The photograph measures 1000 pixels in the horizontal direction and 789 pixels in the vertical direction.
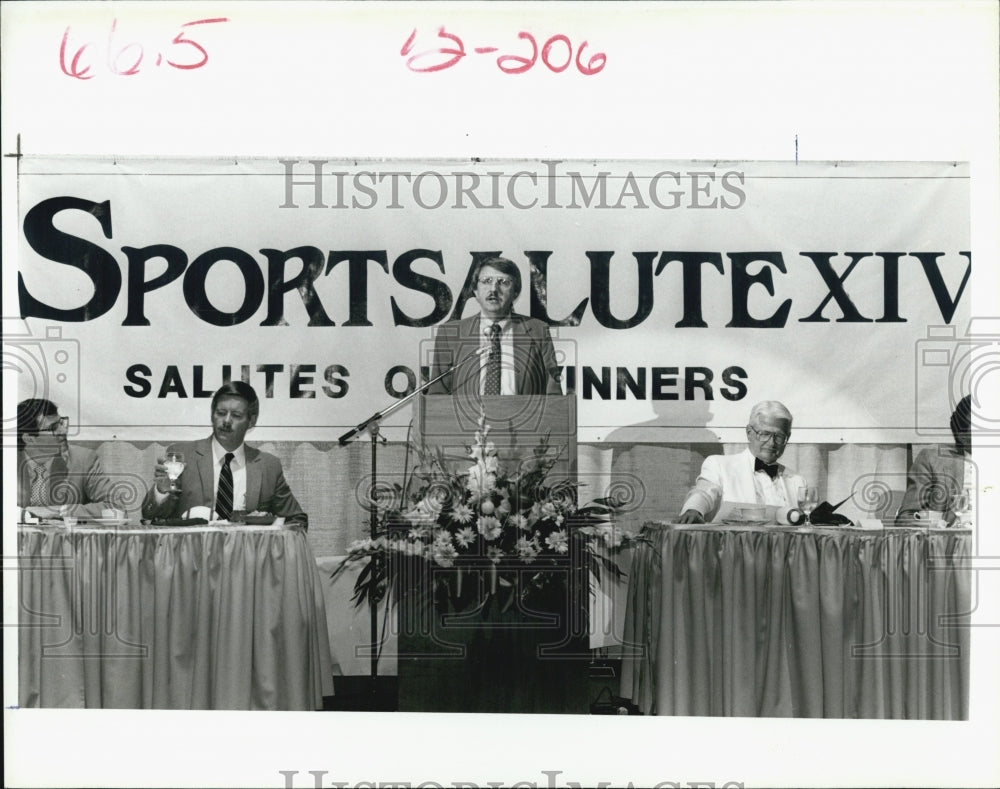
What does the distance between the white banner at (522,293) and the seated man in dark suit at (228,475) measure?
7 centimetres

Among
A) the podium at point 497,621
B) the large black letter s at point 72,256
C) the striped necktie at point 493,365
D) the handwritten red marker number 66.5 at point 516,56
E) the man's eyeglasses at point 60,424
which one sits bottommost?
the podium at point 497,621

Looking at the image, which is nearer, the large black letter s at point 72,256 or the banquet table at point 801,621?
the banquet table at point 801,621

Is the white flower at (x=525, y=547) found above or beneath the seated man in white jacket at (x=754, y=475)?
beneath

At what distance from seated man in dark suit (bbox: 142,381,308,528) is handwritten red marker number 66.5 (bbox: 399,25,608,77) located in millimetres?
1483

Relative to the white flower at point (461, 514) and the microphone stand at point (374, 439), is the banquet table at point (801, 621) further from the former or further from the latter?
the microphone stand at point (374, 439)

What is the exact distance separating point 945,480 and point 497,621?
1850 mm

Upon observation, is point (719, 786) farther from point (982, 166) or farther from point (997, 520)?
point (982, 166)

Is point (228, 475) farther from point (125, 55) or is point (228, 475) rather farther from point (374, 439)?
point (125, 55)

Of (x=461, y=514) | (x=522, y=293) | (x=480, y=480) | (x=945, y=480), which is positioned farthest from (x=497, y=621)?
(x=945, y=480)

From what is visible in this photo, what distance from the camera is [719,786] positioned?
421cm

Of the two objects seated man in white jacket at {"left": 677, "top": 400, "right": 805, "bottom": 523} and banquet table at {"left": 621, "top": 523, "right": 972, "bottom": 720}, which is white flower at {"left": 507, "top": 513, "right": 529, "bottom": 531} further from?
seated man in white jacket at {"left": 677, "top": 400, "right": 805, "bottom": 523}

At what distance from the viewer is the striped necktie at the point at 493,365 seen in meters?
4.29

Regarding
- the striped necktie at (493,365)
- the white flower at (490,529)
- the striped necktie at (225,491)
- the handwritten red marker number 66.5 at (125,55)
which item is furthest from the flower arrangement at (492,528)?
the handwritten red marker number 66.5 at (125,55)

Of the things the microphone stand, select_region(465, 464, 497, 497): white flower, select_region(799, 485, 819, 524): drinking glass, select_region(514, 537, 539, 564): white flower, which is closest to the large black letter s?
the microphone stand
